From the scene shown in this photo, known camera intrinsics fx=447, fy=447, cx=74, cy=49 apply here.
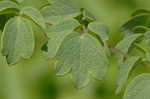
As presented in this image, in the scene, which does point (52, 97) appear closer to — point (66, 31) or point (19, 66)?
point (19, 66)

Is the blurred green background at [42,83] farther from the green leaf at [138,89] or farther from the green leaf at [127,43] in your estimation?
the green leaf at [138,89]

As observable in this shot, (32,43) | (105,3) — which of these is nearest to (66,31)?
(32,43)

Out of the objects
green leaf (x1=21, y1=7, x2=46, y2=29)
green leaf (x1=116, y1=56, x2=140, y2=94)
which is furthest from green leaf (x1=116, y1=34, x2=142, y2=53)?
green leaf (x1=21, y1=7, x2=46, y2=29)

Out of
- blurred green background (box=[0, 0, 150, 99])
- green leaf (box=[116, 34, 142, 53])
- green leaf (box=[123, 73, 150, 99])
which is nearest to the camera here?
A: green leaf (box=[123, 73, 150, 99])

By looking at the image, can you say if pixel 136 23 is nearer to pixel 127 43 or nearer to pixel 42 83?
pixel 127 43

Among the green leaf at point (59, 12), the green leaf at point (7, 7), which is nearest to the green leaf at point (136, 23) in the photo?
the green leaf at point (59, 12)

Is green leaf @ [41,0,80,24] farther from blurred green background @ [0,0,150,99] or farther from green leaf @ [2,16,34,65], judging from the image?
blurred green background @ [0,0,150,99]
